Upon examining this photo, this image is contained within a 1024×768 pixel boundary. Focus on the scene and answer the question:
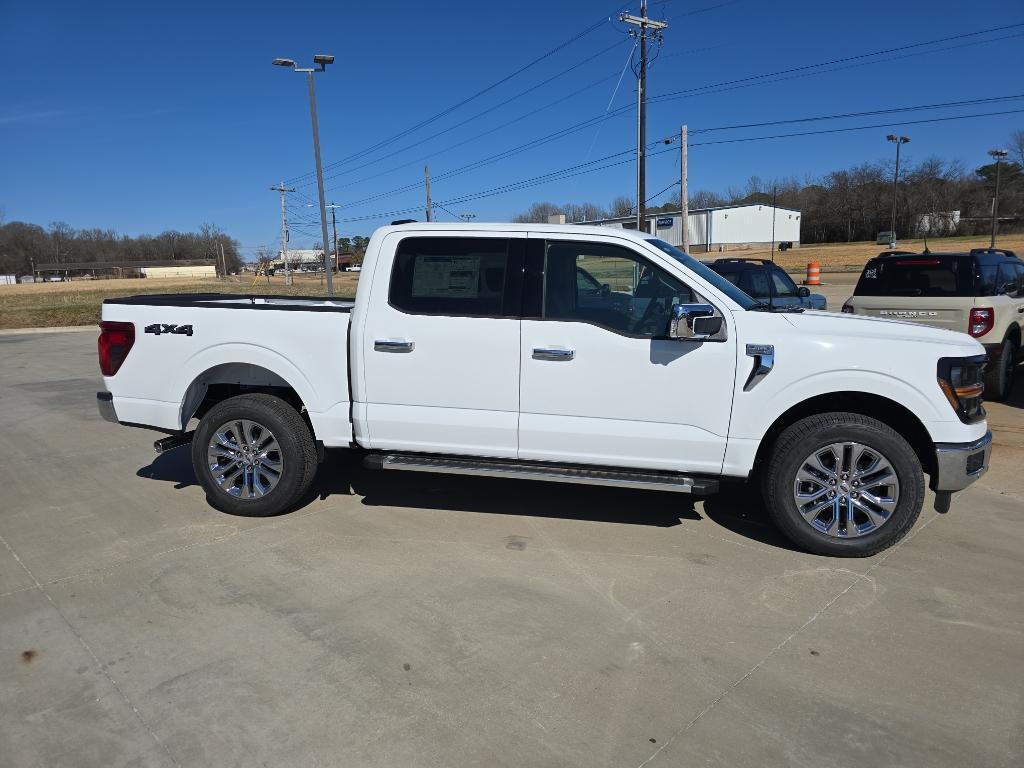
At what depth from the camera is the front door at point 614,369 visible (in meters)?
4.37

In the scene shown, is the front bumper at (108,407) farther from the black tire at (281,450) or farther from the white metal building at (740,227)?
the white metal building at (740,227)

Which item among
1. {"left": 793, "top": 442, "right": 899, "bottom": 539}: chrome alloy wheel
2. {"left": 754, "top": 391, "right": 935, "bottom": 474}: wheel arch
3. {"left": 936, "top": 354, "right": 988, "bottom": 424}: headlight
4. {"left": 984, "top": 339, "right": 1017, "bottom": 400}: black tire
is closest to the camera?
→ {"left": 936, "top": 354, "right": 988, "bottom": 424}: headlight

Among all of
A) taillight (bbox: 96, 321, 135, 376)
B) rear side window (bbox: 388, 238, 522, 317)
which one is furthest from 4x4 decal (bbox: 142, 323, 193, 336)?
rear side window (bbox: 388, 238, 522, 317)

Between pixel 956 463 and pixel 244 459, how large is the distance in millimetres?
4570

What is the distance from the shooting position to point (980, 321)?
8.23 metres

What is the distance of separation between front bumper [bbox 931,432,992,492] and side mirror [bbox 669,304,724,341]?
4.87 ft

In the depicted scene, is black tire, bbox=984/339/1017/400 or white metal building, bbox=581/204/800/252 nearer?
black tire, bbox=984/339/1017/400

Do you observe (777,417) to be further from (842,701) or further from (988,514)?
(988,514)

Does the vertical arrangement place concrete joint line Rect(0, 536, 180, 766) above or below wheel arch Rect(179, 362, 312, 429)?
below

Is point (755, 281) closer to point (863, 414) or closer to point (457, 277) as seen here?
point (863, 414)

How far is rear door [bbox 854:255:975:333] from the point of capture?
27.5 ft

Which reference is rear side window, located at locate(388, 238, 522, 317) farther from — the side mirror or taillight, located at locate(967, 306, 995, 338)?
taillight, located at locate(967, 306, 995, 338)

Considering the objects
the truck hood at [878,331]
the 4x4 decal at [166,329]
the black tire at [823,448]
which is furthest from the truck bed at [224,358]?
the truck hood at [878,331]

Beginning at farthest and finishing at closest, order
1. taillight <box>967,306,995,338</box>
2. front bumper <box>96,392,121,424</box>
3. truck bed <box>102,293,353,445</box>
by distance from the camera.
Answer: taillight <box>967,306,995,338</box> → front bumper <box>96,392,121,424</box> → truck bed <box>102,293,353,445</box>
